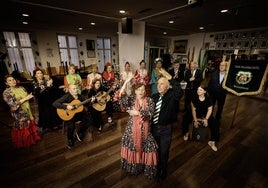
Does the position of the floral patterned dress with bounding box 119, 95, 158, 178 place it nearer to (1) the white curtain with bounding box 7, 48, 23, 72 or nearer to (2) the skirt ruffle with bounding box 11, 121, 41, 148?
(2) the skirt ruffle with bounding box 11, 121, 41, 148

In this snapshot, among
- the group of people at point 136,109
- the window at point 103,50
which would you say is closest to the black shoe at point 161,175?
the group of people at point 136,109

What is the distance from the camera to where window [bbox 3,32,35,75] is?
24.5 feet

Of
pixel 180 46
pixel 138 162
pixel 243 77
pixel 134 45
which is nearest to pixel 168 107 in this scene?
pixel 138 162

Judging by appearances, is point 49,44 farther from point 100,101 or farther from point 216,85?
point 216,85

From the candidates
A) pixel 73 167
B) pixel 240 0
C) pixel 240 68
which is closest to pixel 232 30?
pixel 240 0

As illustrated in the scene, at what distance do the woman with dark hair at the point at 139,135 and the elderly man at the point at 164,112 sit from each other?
0.08 meters

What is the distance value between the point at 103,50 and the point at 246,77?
33.4 ft

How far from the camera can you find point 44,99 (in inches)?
114

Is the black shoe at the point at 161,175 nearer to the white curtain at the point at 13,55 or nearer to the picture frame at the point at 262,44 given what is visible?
the picture frame at the point at 262,44

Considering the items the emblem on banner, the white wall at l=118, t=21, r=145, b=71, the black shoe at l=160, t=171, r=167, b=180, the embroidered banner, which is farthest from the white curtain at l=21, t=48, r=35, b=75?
the emblem on banner

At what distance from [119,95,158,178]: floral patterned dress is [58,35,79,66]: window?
9.38m

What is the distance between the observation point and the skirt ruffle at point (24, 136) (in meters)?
2.45

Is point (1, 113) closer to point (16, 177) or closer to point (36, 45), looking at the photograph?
point (16, 177)

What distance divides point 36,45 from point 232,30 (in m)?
11.4
